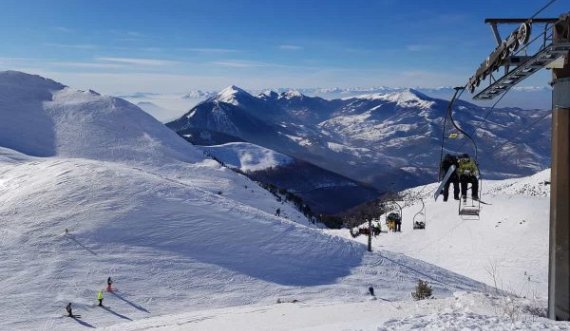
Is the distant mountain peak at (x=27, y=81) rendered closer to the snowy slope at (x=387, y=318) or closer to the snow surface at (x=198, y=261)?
the snow surface at (x=198, y=261)

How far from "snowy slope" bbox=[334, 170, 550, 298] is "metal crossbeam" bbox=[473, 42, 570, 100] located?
98.4 feet

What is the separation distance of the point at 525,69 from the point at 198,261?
29264mm

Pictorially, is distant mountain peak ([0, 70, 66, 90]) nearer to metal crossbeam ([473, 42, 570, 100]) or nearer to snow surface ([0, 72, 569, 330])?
snow surface ([0, 72, 569, 330])

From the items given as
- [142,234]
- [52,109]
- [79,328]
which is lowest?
[79,328]

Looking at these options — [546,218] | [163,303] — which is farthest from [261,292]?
[546,218]

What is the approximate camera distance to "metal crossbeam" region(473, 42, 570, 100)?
8199mm

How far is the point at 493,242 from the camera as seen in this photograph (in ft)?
154

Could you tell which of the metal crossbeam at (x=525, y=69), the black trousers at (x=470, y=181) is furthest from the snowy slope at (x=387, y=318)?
the metal crossbeam at (x=525, y=69)

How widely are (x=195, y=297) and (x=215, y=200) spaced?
1890 cm

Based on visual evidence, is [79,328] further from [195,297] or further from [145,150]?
[145,150]

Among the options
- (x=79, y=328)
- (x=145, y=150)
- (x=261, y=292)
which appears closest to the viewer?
(x=79, y=328)

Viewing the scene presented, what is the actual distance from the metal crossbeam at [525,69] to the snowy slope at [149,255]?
2088 centimetres

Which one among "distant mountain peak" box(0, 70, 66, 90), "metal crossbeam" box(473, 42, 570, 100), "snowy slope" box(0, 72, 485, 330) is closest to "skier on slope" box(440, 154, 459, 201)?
"metal crossbeam" box(473, 42, 570, 100)

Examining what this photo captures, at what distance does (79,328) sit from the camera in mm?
23359
